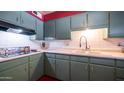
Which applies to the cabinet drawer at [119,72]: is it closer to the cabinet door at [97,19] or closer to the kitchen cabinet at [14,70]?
the cabinet door at [97,19]

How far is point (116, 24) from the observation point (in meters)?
1.53

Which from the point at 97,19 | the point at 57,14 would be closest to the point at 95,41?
the point at 97,19

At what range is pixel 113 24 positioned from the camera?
5.10 ft

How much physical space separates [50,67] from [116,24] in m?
1.84

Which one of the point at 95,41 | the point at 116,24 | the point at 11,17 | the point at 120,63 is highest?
the point at 11,17

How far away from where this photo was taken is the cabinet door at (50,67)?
205 cm

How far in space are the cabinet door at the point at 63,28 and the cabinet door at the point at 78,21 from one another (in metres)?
0.15

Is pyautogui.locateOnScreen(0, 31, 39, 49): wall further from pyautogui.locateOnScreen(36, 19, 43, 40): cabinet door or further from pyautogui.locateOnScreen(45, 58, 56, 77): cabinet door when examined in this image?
pyautogui.locateOnScreen(45, 58, 56, 77): cabinet door

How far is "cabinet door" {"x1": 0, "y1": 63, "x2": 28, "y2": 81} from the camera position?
3.72ft

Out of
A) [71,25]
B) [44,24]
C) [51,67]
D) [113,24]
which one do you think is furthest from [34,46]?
[113,24]

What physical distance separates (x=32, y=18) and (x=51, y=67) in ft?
4.70

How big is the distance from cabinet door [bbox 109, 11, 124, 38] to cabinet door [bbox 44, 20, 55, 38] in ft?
5.10

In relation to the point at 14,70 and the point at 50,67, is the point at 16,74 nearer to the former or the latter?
the point at 14,70
